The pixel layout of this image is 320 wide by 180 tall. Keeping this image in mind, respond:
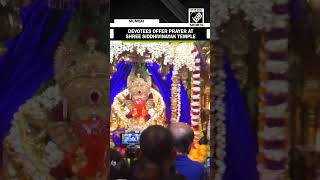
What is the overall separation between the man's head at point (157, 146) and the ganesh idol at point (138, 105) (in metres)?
5.02

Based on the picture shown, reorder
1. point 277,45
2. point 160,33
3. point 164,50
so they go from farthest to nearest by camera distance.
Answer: point 164,50, point 160,33, point 277,45

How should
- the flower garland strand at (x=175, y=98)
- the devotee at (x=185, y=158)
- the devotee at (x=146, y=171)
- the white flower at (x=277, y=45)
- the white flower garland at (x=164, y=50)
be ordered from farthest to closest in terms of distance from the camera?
1. the flower garland strand at (x=175, y=98)
2. the white flower garland at (x=164, y=50)
3. the devotee at (x=185, y=158)
4. the devotee at (x=146, y=171)
5. the white flower at (x=277, y=45)

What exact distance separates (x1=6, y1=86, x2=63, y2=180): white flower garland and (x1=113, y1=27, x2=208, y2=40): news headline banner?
4.48 m

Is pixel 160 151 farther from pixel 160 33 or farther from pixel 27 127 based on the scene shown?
pixel 160 33

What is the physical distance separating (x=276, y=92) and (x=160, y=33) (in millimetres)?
4822

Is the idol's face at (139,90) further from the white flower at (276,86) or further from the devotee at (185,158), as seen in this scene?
the white flower at (276,86)

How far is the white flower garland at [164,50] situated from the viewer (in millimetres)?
7770

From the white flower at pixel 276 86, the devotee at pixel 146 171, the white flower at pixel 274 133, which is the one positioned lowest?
the devotee at pixel 146 171

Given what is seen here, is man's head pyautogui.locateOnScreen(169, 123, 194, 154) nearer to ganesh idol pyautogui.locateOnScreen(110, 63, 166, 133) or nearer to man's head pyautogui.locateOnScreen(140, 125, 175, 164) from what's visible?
man's head pyautogui.locateOnScreen(140, 125, 175, 164)

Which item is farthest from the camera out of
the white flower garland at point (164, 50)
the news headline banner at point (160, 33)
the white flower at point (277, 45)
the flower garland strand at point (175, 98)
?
the flower garland strand at point (175, 98)

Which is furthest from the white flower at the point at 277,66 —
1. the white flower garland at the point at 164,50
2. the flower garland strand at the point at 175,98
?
the flower garland strand at the point at 175,98

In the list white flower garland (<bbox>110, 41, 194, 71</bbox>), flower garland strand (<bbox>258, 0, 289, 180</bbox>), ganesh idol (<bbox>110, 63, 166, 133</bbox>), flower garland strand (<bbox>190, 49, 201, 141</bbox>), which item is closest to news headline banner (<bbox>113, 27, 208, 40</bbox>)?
white flower garland (<bbox>110, 41, 194, 71</bbox>)

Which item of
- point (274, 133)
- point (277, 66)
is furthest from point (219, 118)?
point (277, 66)

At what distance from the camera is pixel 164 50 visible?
7.84 metres
